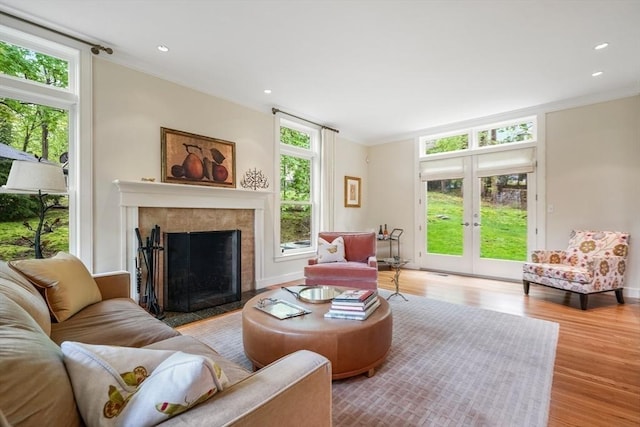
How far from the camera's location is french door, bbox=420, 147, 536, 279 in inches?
190

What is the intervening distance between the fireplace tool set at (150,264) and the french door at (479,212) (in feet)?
15.4

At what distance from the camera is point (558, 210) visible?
4.43 metres

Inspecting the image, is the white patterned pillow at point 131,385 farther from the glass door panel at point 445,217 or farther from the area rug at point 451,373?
the glass door panel at point 445,217

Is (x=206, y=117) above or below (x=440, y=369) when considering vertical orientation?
above

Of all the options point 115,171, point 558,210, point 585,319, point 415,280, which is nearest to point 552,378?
point 585,319

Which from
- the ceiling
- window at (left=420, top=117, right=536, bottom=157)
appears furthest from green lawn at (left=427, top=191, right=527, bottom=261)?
the ceiling

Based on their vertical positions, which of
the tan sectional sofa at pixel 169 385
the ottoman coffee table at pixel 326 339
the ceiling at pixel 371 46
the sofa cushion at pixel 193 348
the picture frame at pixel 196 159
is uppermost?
the ceiling at pixel 371 46

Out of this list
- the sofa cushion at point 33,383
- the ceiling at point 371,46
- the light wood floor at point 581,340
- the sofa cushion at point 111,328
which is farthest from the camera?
the ceiling at point 371,46

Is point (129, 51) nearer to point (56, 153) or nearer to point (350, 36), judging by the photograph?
point (56, 153)

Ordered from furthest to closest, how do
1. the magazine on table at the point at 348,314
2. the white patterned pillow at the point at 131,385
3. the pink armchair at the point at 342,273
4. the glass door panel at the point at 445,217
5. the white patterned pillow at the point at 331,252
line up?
the glass door panel at the point at 445,217 < the white patterned pillow at the point at 331,252 < the pink armchair at the point at 342,273 < the magazine on table at the point at 348,314 < the white patterned pillow at the point at 131,385

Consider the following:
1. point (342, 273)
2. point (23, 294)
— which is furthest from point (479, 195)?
point (23, 294)

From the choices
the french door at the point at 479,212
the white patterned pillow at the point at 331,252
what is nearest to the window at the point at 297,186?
the white patterned pillow at the point at 331,252

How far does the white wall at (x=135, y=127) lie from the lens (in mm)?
2949

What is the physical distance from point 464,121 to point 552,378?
4.42m
